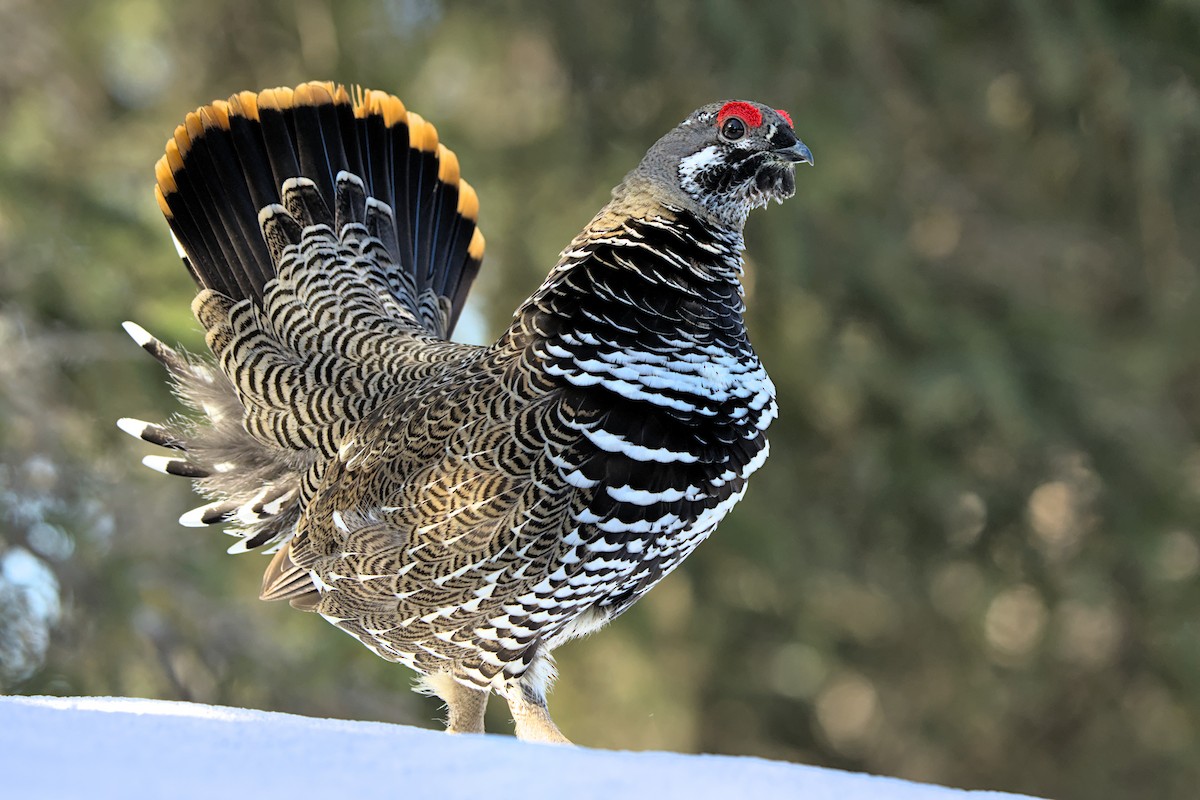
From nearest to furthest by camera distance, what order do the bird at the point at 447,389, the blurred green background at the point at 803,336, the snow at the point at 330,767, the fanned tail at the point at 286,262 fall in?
the snow at the point at 330,767 < the bird at the point at 447,389 < the fanned tail at the point at 286,262 < the blurred green background at the point at 803,336

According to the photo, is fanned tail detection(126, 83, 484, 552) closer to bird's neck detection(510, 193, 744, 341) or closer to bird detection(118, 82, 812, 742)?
bird detection(118, 82, 812, 742)

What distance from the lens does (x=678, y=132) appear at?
3416mm

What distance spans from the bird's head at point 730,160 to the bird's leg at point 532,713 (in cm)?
133

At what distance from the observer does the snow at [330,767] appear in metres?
1.93

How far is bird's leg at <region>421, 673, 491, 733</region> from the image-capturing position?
11.5ft

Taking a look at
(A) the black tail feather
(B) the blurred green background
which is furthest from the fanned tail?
(B) the blurred green background

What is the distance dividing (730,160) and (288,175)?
1.45 meters

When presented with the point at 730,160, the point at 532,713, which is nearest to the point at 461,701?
the point at 532,713

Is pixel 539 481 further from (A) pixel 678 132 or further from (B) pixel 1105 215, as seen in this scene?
(B) pixel 1105 215

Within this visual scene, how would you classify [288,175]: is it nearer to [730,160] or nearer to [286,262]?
[286,262]

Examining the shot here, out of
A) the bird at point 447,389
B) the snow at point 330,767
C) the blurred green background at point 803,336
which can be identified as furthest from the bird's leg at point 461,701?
the blurred green background at point 803,336

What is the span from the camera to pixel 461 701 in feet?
11.6

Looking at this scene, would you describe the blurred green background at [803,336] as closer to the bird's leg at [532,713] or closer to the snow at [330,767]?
the bird's leg at [532,713]

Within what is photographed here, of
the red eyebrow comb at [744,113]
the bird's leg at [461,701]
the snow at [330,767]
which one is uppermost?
the red eyebrow comb at [744,113]
